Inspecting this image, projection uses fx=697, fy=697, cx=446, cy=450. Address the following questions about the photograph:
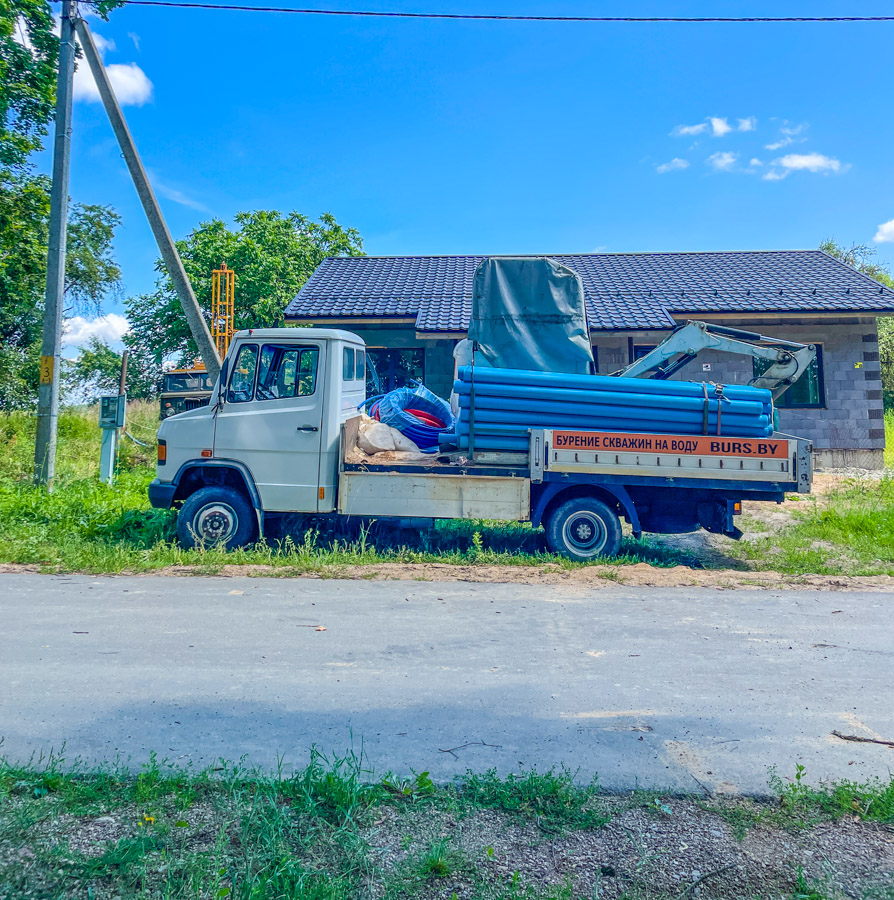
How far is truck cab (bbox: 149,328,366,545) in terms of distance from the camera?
7543 mm

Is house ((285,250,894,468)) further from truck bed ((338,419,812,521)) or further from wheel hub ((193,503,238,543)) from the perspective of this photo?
wheel hub ((193,503,238,543))

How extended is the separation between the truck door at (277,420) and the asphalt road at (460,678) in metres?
1.51

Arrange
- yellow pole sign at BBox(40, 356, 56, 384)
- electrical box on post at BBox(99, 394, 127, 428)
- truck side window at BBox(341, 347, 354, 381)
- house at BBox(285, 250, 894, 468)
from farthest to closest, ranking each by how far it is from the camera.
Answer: house at BBox(285, 250, 894, 468) → electrical box on post at BBox(99, 394, 127, 428) → yellow pole sign at BBox(40, 356, 56, 384) → truck side window at BBox(341, 347, 354, 381)

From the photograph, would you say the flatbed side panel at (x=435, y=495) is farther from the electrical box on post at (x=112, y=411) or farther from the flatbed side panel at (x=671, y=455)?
the electrical box on post at (x=112, y=411)

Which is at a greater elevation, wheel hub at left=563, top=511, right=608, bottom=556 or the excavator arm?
the excavator arm

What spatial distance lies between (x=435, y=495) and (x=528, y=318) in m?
2.70

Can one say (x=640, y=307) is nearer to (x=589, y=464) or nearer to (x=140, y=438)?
(x=589, y=464)

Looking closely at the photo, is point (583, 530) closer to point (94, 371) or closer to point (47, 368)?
point (47, 368)

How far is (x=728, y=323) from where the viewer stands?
1490 cm

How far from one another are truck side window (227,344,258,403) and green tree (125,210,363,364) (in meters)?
16.7

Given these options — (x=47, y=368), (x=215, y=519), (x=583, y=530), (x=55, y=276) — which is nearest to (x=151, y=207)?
(x=55, y=276)

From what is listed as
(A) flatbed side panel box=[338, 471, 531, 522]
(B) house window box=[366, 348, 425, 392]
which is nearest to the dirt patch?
(A) flatbed side panel box=[338, 471, 531, 522]

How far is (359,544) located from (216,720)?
446 centimetres

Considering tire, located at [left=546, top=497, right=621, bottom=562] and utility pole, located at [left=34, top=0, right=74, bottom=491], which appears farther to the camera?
utility pole, located at [left=34, top=0, right=74, bottom=491]
